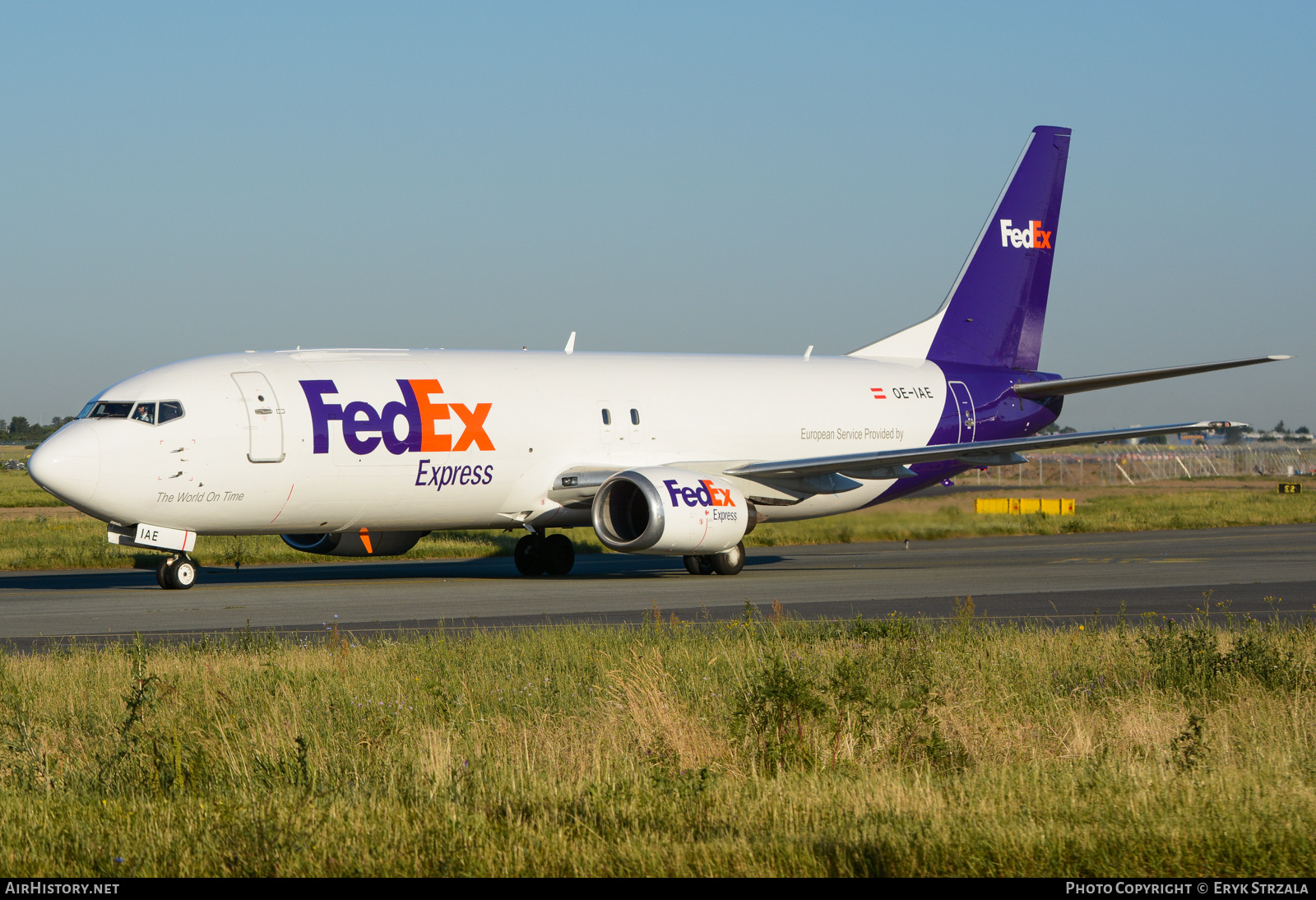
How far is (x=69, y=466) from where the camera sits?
821 inches

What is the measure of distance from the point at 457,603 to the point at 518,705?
10.5m


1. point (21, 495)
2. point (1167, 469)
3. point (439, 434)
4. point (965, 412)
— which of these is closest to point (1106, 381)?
point (965, 412)

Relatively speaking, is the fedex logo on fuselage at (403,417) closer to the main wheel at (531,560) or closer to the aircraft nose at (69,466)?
the aircraft nose at (69,466)

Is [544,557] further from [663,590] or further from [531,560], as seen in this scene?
[663,590]

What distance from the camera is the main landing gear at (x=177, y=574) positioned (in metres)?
22.5

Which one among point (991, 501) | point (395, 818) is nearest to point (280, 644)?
point (395, 818)

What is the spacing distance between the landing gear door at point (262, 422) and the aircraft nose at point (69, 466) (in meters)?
2.30

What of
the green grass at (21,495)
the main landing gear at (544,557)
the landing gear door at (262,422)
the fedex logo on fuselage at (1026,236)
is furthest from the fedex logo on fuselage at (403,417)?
the green grass at (21,495)

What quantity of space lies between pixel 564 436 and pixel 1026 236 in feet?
46.5

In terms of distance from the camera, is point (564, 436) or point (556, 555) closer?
point (564, 436)

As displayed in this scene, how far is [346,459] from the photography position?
890 inches

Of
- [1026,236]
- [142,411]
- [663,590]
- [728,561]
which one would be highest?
[1026,236]

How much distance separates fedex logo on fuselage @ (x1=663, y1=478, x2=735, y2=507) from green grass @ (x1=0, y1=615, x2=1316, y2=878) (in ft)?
35.9

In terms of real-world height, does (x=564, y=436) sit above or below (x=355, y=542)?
above
